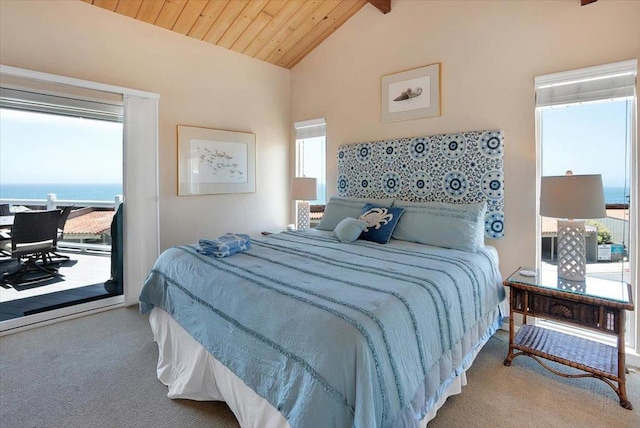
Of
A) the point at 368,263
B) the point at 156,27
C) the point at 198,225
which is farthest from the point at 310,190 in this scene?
the point at 156,27

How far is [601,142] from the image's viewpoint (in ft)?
8.17

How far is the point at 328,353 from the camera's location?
118 centimetres

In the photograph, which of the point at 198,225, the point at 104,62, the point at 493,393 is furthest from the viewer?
the point at 198,225

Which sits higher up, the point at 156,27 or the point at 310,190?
the point at 156,27

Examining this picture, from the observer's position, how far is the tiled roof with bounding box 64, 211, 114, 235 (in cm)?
335

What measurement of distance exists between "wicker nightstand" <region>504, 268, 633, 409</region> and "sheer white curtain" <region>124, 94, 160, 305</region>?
3233 mm

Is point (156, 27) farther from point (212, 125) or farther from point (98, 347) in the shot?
point (98, 347)

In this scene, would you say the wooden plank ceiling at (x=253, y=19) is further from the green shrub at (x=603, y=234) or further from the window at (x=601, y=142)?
the green shrub at (x=603, y=234)

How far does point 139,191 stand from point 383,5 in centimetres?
313

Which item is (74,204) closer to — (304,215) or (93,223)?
(93,223)

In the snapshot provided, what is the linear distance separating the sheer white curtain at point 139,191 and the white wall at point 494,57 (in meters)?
2.13

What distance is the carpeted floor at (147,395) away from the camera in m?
1.73

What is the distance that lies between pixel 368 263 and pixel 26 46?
10.6ft

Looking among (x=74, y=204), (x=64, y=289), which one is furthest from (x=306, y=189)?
(x=64, y=289)
